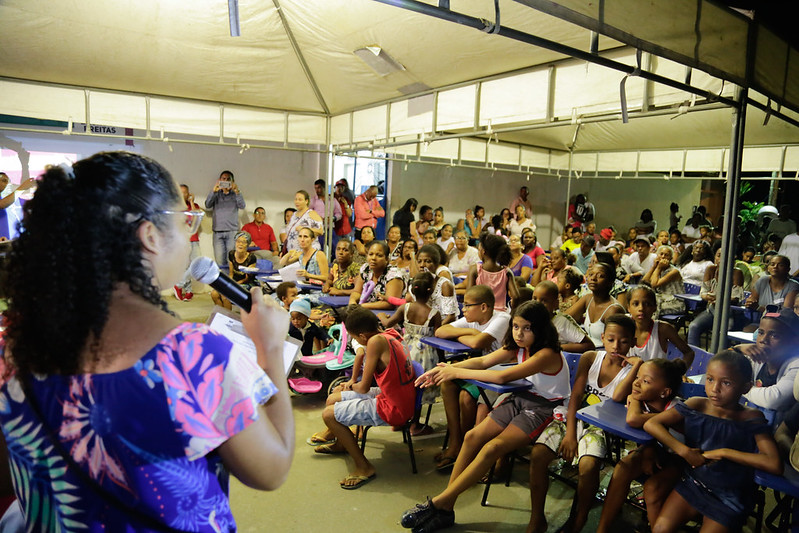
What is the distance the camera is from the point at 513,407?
9.63ft

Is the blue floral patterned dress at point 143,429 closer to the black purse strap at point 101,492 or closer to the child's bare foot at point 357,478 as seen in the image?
the black purse strap at point 101,492

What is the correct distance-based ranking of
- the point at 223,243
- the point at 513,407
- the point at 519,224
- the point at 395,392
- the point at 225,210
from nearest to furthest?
the point at 513,407 → the point at 395,392 → the point at 225,210 → the point at 223,243 → the point at 519,224

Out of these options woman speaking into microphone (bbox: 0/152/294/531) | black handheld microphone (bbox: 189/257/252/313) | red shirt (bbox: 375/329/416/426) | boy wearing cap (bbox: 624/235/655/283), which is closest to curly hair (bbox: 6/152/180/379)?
woman speaking into microphone (bbox: 0/152/294/531)

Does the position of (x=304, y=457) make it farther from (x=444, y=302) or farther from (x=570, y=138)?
(x=570, y=138)

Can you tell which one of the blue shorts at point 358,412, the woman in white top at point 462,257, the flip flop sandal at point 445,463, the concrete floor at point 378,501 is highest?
the woman in white top at point 462,257

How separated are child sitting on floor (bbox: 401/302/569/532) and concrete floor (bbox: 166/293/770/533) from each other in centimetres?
17

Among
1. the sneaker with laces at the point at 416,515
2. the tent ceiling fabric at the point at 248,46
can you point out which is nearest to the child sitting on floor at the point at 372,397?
the sneaker with laces at the point at 416,515

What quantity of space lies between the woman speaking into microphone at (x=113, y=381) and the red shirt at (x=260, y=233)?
8294mm

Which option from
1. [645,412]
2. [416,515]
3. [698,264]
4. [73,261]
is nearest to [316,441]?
[416,515]

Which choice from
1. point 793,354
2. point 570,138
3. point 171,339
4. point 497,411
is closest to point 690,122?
point 570,138

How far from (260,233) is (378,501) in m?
6.78

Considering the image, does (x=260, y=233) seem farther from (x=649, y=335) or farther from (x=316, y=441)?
(x=649, y=335)

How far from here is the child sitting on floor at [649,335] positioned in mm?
3275

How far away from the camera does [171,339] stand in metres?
0.82
